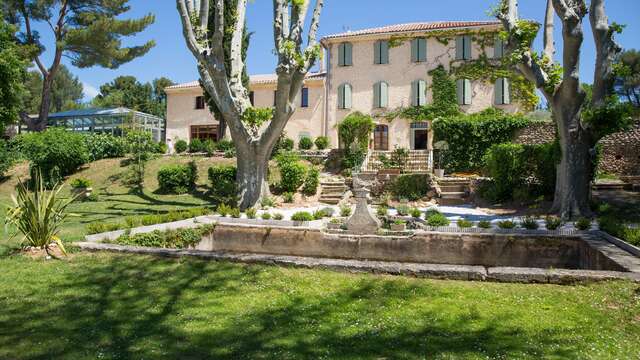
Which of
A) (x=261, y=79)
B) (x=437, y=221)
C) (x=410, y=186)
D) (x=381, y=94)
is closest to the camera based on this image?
Result: (x=437, y=221)

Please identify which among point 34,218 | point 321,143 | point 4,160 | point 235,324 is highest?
point 321,143

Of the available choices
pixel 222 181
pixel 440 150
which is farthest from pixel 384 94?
pixel 222 181

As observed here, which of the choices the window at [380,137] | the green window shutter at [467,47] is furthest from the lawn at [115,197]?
the green window shutter at [467,47]

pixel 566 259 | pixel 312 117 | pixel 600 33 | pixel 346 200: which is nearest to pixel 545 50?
pixel 600 33

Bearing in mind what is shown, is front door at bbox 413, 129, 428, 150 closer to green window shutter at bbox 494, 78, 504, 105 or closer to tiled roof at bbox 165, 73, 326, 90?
green window shutter at bbox 494, 78, 504, 105

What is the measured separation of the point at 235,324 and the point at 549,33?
42.8ft

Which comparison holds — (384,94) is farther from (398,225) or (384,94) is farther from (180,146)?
(398,225)

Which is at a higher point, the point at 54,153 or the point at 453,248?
the point at 54,153

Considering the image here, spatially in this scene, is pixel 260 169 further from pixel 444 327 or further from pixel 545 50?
pixel 444 327

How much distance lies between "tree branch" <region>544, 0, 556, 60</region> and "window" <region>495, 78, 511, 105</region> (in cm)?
1278

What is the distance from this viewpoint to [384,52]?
92.1 ft

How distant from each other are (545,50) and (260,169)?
956cm

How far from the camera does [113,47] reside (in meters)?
31.2

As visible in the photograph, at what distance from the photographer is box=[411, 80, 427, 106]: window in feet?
89.7
